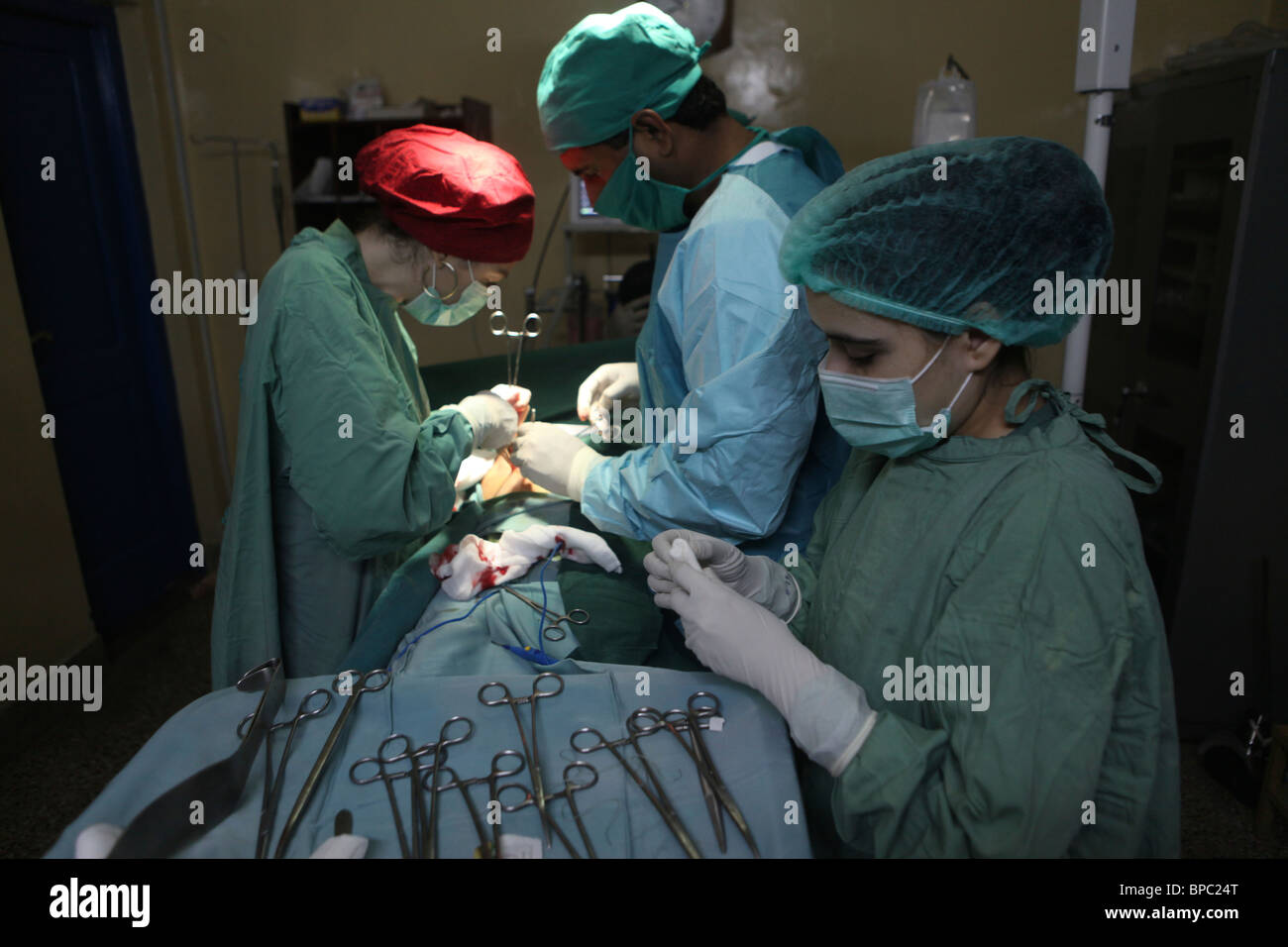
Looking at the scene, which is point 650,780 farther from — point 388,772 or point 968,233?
point 968,233

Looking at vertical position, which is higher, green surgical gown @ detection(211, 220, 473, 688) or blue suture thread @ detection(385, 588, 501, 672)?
green surgical gown @ detection(211, 220, 473, 688)

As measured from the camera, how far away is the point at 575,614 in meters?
1.42

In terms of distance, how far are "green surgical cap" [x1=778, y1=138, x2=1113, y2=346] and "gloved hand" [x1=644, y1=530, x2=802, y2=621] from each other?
0.46 meters

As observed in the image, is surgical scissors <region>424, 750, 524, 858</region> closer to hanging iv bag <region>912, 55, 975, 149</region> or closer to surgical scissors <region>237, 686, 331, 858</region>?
surgical scissors <region>237, 686, 331, 858</region>

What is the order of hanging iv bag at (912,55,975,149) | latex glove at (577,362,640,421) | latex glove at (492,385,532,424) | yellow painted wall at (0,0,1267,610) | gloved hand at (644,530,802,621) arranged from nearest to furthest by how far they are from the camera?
gloved hand at (644,530,802,621) < latex glove at (492,385,532,424) < latex glove at (577,362,640,421) < hanging iv bag at (912,55,975,149) < yellow painted wall at (0,0,1267,610)

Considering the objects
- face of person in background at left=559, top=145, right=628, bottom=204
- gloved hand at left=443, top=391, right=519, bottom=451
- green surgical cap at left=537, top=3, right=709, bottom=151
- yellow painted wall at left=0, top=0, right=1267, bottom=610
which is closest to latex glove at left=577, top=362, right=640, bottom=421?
gloved hand at left=443, top=391, right=519, bottom=451

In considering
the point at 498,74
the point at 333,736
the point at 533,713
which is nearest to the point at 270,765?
the point at 333,736

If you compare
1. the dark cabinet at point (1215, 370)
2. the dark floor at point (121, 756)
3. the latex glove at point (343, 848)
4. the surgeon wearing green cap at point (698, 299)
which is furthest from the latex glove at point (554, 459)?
the dark cabinet at point (1215, 370)

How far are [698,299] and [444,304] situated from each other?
65 cm

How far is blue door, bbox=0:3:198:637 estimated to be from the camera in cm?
298

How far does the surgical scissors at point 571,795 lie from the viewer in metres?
0.89

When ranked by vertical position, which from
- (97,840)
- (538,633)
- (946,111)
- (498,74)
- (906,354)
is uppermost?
(498,74)

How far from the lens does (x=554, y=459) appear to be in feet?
5.76
